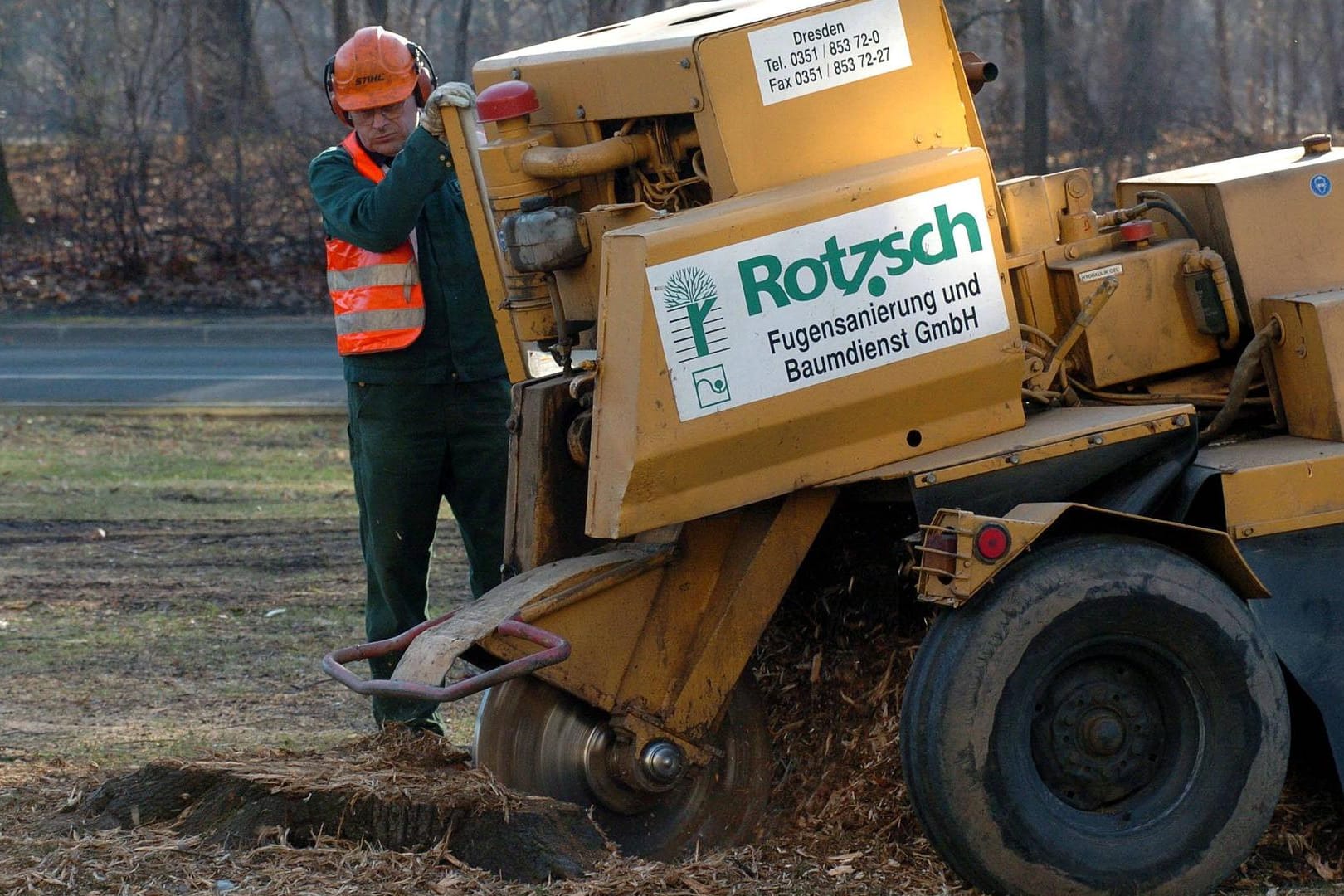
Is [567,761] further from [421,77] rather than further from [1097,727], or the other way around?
[421,77]

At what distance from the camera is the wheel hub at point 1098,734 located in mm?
3803

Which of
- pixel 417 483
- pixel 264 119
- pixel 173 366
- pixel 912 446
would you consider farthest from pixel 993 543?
pixel 264 119

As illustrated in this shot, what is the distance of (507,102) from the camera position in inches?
165

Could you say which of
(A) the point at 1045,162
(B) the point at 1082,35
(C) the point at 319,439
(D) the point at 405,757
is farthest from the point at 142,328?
(D) the point at 405,757

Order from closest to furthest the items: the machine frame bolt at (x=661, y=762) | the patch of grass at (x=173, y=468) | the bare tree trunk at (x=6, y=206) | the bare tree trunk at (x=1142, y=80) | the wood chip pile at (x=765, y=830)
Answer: the wood chip pile at (x=765, y=830)
the machine frame bolt at (x=661, y=762)
the patch of grass at (x=173, y=468)
the bare tree trunk at (x=6, y=206)
the bare tree trunk at (x=1142, y=80)

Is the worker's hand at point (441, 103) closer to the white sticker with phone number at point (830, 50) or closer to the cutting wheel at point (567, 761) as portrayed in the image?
the white sticker with phone number at point (830, 50)

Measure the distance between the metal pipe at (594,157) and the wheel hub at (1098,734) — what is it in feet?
5.40

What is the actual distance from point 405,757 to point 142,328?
48.6 feet

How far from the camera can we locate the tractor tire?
363cm

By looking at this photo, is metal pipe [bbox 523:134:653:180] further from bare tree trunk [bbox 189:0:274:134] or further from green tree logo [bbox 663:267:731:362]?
bare tree trunk [bbox 189:0:274:134]

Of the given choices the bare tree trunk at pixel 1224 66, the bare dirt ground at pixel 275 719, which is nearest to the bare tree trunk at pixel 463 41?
the bare tree trunk at pixel 1224 66

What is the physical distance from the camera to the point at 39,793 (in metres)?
4.62

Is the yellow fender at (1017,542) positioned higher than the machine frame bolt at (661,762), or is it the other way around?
the yellow fender at (1017,542)

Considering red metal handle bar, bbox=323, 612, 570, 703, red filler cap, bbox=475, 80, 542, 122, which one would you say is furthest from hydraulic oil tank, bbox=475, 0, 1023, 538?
red metal handle bar, bbox=323, 612, 570, 703
